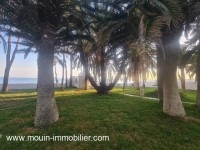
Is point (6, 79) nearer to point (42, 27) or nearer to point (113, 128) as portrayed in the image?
point (42, 27)

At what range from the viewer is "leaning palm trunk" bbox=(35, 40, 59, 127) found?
418 inches

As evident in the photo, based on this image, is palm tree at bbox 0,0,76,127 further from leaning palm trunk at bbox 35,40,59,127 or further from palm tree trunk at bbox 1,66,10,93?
palm tree trunk at bbox 1,66,10,93

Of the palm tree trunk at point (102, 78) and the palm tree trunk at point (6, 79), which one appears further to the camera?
the palm tree trunk at point (6, 79)

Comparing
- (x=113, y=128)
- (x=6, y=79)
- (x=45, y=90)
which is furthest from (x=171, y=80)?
(x=6, y=79)

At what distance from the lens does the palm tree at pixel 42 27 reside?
31.8 feet

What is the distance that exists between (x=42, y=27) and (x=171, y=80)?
726 centimetres

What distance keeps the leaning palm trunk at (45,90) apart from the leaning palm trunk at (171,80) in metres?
6.02

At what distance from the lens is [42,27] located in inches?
432

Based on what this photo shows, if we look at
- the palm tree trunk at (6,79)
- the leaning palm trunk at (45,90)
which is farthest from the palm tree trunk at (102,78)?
the palm tree trunk at (6,79)

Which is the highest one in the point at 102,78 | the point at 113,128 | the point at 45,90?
the point at 102,78

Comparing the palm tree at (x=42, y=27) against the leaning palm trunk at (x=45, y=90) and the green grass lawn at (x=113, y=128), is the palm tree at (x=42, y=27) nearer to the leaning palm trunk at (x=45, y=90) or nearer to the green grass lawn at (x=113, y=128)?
the leaning palm trunk at (x=45, y=90)

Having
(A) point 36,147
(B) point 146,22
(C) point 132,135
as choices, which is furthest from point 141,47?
Result: (A) point 36,147

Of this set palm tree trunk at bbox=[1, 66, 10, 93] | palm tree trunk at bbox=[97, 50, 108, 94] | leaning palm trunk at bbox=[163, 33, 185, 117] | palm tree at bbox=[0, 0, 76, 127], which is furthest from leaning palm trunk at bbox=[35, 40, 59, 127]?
palm tree trunk at bbox=[1, 66, 10, 93]

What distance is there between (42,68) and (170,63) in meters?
6.87
